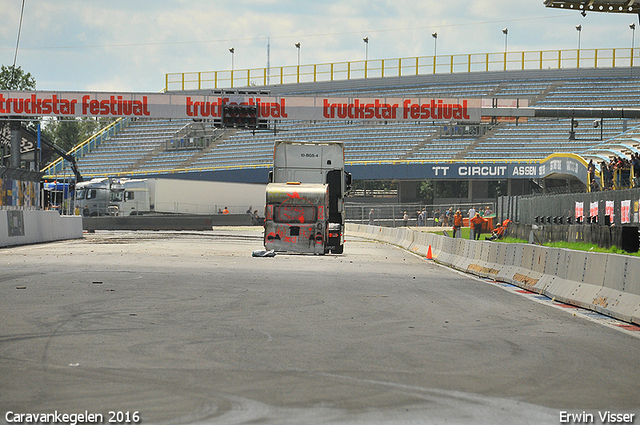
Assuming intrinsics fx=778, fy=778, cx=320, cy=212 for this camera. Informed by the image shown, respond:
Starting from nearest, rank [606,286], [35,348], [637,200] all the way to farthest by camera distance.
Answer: [35,348]
[606,286]
[637,200]

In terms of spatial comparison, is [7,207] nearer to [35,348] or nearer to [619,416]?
[35,348]

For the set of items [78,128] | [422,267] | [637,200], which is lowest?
[422,267]

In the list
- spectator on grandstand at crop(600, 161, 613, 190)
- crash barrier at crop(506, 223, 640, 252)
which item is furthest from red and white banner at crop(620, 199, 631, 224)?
spectator on grandstand at crop(600, 161, 613, 190)

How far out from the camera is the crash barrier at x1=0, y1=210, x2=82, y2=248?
2677cm

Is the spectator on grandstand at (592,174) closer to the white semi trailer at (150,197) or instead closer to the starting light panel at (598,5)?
the starting light panel at (598,5)

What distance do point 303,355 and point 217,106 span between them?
1366 inches

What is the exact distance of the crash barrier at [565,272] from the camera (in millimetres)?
11312

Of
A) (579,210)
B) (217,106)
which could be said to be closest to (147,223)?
(217,106)

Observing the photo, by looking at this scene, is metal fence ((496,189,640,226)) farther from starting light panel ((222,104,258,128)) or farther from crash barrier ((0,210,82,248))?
crash barrier ((0,210,82,248))

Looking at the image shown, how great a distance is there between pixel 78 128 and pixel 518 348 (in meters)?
129

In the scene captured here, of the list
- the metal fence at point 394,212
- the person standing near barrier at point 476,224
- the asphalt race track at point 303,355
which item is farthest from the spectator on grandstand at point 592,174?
the asphalt race track at point 303,355

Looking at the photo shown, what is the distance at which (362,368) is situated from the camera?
Answer: 6.95 meters

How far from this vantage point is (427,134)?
65.8m

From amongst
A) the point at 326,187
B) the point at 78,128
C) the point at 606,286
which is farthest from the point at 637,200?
the point at 78,128
